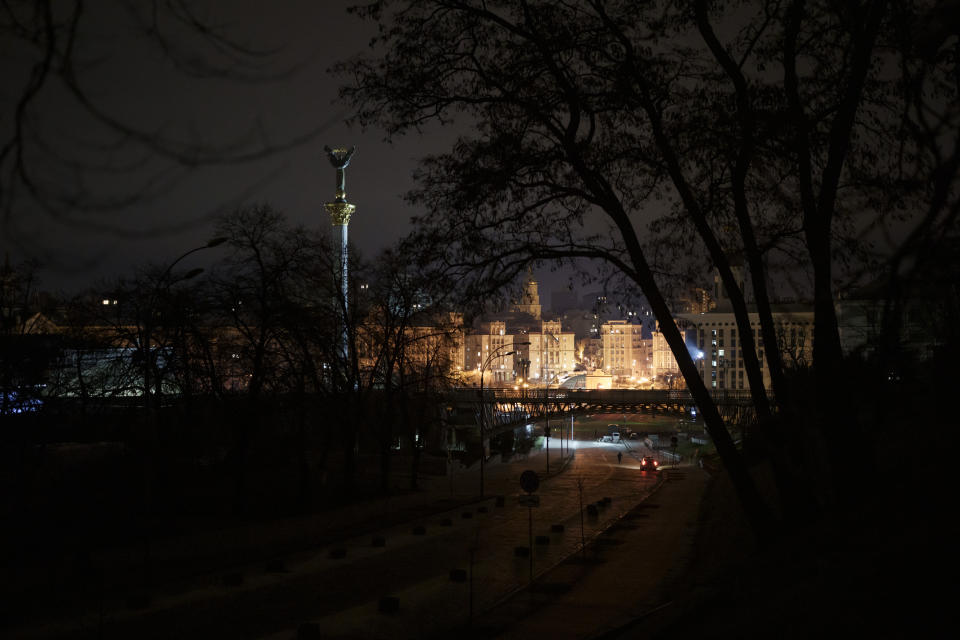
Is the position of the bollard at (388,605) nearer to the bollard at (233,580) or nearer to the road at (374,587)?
the road at (374,587)

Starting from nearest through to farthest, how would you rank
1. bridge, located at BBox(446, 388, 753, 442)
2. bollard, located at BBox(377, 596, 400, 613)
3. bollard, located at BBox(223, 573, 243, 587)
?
bollard, located at BBox(377, 596, 400, 613), bollard, located at BBox(223, 573, 243, 587), bridge, located at BBox(446, 388, 753, 442)

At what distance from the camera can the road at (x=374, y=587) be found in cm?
1309

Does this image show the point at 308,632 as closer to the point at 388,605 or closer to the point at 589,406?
the point at 388,605

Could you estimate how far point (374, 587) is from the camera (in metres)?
→ 16.6

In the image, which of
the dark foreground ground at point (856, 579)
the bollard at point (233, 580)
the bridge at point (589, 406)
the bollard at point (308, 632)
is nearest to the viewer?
the dark foreground ground at point (856, 579)

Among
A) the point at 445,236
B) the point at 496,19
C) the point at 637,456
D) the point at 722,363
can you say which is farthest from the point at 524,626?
the point at 722,363

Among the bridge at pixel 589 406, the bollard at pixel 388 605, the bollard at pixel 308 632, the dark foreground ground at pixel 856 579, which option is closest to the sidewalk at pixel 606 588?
the bollard at pixel 388 605

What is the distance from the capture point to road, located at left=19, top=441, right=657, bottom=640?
13094 mm

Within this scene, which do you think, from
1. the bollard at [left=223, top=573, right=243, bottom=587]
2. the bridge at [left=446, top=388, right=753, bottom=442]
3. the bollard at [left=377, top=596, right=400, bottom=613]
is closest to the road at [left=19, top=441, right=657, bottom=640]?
the bollard at [left=377, top=596, right=400, bottom=613]

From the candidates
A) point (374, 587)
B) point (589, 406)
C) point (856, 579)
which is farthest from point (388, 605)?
point (589, 406)

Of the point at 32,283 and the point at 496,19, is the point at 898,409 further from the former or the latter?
Answer: the point at 32,283

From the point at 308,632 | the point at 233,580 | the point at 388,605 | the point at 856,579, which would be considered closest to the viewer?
the point at 856,579

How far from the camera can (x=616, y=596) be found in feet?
51.8

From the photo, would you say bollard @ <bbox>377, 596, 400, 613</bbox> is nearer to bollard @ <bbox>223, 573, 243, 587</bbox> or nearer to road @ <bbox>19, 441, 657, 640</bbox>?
road @ <bbox>19, 441, 657, 640</bbox>
